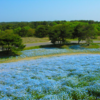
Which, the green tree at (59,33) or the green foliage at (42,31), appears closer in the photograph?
the green tree at (59,33)

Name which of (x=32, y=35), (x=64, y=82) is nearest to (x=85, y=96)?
(x=64, y=82)

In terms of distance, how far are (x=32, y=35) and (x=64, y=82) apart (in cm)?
7511

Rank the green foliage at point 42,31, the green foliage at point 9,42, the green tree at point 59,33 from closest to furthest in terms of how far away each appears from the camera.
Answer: the green foliage at point 9,42, the green tree at point 59,33, the green foliage at point 42,31

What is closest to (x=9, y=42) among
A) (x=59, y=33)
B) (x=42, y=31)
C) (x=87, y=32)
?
(x=59, y=33)

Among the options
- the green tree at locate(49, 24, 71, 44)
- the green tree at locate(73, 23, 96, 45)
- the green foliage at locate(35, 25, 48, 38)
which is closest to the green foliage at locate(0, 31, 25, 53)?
the green tree at locate(49, 24, 71, 44)

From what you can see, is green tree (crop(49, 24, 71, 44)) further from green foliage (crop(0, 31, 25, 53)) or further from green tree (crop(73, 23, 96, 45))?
green foliage (crop(0, 31, 25, 53))

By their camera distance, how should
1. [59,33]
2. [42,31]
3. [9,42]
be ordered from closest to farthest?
[9,42]
[59,33]
[42,31]

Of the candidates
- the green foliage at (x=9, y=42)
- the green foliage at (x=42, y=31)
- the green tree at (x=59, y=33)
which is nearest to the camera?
the green foliage at (x=9, y=42)

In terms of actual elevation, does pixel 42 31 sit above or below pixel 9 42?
above

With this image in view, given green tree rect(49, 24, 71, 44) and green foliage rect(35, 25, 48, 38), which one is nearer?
green tree rect(49, 24, 71, 44)

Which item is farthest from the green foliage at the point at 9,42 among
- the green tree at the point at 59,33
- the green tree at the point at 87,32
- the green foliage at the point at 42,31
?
the green foliage at the point at 42,31

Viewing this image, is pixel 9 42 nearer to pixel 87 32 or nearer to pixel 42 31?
pixel 87 32

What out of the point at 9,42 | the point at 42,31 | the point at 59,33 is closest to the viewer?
the point at 9,42

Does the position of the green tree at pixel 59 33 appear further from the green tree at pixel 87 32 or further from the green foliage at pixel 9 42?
the green foliage at pixel 9 42
